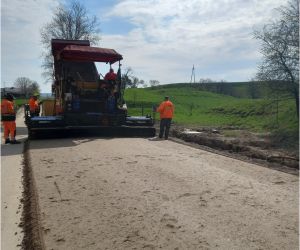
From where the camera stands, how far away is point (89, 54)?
15.0 meters

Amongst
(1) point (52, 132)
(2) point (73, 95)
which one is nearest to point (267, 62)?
(2) point (73, 95)

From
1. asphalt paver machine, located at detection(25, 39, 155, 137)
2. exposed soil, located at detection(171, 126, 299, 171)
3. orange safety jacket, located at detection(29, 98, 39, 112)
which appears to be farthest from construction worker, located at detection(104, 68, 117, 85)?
orange safety jacket, located at detection(29, 98, 39, 112)

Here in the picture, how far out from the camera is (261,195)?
22.1 ft

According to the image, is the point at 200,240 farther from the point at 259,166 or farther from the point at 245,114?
the point at 245,114

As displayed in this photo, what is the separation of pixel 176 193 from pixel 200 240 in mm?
1925

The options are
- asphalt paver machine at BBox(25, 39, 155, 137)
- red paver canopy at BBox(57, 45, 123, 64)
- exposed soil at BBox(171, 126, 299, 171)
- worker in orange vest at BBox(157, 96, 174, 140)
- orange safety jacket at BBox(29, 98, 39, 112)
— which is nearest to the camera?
exposed soil at BBox(171, 126, 299, 171)

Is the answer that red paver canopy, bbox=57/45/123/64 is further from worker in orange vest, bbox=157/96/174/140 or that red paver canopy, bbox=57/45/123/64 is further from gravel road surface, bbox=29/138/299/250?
gravel road surface, bbox=29/138/299/250

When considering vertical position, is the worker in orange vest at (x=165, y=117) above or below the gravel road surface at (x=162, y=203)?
above

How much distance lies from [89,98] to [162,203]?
10001 mm

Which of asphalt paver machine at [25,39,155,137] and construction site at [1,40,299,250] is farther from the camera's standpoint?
asphalt paver machine at [25,39,155,137]

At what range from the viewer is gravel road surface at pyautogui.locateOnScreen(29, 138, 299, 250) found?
485 cm

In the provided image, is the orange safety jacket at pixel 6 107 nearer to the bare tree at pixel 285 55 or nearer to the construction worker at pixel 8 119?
the construction worker at pixel 8 119

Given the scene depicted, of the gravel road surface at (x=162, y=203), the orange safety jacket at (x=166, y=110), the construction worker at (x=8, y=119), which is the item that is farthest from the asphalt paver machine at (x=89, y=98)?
the gravel road surface at (x=162, y=203)

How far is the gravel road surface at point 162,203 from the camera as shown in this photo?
485 centimetres
